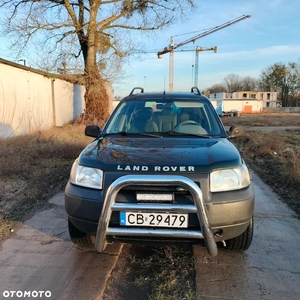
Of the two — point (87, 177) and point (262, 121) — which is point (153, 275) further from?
point (262, 121)

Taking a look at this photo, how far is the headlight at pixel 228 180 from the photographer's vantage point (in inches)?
97.7

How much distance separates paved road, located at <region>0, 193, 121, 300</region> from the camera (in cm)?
244

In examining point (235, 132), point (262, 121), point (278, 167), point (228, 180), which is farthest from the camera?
point (262, 121)

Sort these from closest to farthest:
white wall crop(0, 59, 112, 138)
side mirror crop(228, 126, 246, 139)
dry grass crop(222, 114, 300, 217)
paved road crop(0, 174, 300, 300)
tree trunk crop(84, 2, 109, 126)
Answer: paved road crop(0, 174, 300, 300) < side mirror crop(228, 126, 246, 139) < dry grass crop(222, 114, 300, 217) < white wall crop(0, 59, 112, 138) < tree trunk crop(84, 2, 109, 126)

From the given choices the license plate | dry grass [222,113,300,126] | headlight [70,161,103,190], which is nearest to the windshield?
headlight [70,161,103,190]

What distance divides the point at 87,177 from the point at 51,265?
968mm

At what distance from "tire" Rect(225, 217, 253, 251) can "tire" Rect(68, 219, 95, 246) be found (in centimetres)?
142

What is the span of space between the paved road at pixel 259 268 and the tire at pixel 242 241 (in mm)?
92

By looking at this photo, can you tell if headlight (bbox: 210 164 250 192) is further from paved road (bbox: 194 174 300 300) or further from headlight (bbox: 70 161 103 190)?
headlight (bbox: 70 161 103 190)

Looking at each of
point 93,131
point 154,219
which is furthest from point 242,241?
point 93,131

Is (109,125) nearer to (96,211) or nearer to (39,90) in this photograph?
(96,211)

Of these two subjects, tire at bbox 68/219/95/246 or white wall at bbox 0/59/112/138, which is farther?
white wall at bbox 0/59/112/138

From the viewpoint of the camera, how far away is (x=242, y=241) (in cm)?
294

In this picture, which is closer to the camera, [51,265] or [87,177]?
[87,177]
